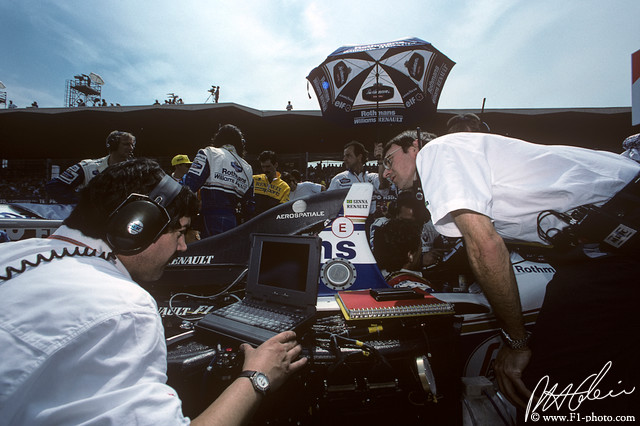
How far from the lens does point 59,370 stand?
0.53 m

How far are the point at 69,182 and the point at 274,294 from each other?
2841 mm

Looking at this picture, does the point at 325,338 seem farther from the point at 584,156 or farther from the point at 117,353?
the point at 584,156

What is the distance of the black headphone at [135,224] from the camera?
0.83 m

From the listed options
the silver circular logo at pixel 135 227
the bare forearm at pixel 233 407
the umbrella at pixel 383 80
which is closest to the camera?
the bare forearm at pixel 233 407

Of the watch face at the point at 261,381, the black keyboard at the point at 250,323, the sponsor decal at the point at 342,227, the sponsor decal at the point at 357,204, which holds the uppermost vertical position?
the sponsor decal at the point at 357,204

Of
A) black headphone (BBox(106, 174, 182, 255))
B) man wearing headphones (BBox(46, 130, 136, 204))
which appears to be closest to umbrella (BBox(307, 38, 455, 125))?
man wearing headphones (BBox(46, 130, 136, 204))

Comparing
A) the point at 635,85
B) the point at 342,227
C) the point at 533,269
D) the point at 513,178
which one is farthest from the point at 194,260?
the point at 635,85

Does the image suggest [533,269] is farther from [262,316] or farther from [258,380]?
[258,380]

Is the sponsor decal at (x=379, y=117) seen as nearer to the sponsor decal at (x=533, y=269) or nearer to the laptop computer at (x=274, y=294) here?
the sponsor decal at (x=533, y=269)

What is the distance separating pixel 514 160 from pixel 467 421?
1.06m

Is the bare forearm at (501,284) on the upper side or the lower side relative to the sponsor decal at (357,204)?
lower

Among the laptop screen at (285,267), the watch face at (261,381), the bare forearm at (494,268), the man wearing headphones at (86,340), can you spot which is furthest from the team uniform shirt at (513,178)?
the man wearing headphones at (86,340)

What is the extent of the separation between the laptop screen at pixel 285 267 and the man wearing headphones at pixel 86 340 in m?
0.51

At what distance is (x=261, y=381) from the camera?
86 centimetres
